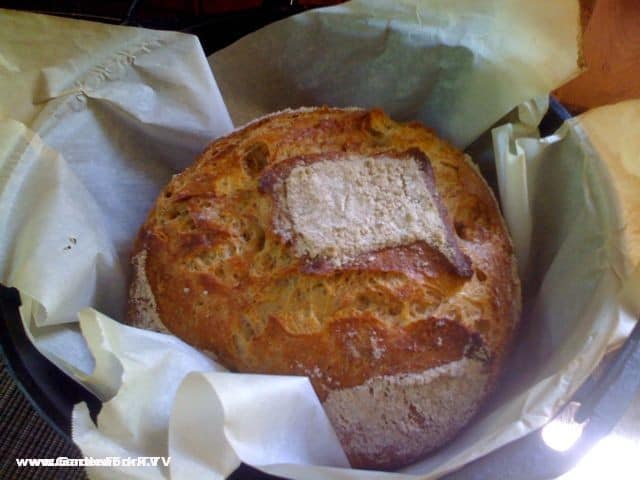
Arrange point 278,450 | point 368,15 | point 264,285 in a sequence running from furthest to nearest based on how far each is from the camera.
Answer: point 368,15, point 264,285, point 278,450

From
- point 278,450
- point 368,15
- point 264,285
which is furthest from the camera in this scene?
point 368,15

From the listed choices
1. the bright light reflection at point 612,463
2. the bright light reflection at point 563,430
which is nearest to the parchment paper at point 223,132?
the bright light reflection at point 563,430

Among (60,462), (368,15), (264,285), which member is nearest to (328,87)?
(368,15)

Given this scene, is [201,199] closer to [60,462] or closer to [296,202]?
[296,202]

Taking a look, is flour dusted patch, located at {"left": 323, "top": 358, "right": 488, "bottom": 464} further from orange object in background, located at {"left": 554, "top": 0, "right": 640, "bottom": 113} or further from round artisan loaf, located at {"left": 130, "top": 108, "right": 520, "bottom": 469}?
orange object in background, located at {"left": 554, "top": 0, "right": 640, "bottom": 113}

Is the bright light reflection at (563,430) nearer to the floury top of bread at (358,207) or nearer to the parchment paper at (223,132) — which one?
the parchment paper at (223,132)

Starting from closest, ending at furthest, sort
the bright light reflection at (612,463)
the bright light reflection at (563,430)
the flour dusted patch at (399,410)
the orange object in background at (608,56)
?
the bright light reflection at (563,430)
the flour dusted patch at (399,410)
the bright light reflection at (612,463)
the orange object in background at (608,56)

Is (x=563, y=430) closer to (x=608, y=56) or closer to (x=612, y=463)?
(x=612, y=463)
